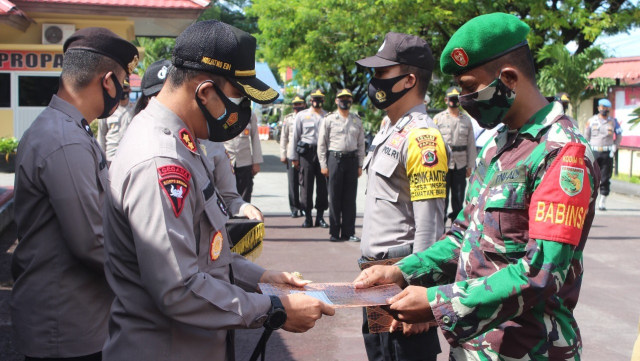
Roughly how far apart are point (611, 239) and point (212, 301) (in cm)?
888

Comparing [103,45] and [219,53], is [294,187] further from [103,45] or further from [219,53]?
[219,53]

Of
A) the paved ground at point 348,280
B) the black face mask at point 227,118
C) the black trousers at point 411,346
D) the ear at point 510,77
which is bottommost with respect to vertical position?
the paved ground at point 348,280

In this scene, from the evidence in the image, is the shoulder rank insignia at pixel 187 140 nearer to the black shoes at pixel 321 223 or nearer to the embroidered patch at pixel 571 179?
the embroidered patch at pixel 571 179

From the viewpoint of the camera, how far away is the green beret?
7.26 ft

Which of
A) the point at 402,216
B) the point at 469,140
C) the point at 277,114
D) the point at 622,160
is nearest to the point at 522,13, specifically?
the point at 622,160

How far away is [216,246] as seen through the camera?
215 cm

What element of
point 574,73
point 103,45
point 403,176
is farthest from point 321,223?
point 574,73

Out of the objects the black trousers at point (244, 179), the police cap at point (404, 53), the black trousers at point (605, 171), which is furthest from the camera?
the black trousers at point (605, 171)

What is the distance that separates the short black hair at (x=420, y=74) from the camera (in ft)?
12.0

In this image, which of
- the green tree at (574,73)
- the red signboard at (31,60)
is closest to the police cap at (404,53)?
the red signboard at (31,60)

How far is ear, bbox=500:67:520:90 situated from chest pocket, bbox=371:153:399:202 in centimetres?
127

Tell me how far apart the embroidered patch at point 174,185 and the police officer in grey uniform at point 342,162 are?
24.5 ft

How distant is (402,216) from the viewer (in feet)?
11.5

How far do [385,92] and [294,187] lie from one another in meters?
7.48
